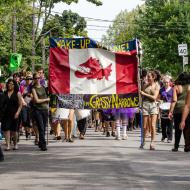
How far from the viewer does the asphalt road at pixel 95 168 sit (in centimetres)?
934

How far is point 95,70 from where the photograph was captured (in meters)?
15.9

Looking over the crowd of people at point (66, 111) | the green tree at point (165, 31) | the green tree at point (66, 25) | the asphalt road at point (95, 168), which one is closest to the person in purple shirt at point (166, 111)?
the crowd of people at point (66, 111)

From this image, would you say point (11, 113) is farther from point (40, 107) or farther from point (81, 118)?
point (81, 118)

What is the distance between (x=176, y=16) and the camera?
64.0 metres

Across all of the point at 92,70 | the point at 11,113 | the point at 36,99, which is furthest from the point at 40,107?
the point at 92,70

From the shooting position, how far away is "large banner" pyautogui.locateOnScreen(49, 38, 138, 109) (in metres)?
16.0

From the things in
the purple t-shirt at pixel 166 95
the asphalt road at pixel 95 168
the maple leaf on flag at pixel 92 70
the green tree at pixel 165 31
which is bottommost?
the asphalt road at pixel 95 168

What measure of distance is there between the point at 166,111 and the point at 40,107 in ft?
16.0

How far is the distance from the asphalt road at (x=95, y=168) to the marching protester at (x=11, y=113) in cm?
44

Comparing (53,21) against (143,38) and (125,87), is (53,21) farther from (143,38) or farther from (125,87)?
(125,87)

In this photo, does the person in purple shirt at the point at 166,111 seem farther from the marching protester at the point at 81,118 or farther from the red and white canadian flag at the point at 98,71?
the red and white canadian flag at the point at 98,71

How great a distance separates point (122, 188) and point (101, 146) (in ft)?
23.1

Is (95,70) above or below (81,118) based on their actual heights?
above

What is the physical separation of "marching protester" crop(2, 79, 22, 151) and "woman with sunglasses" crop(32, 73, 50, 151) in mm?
411
